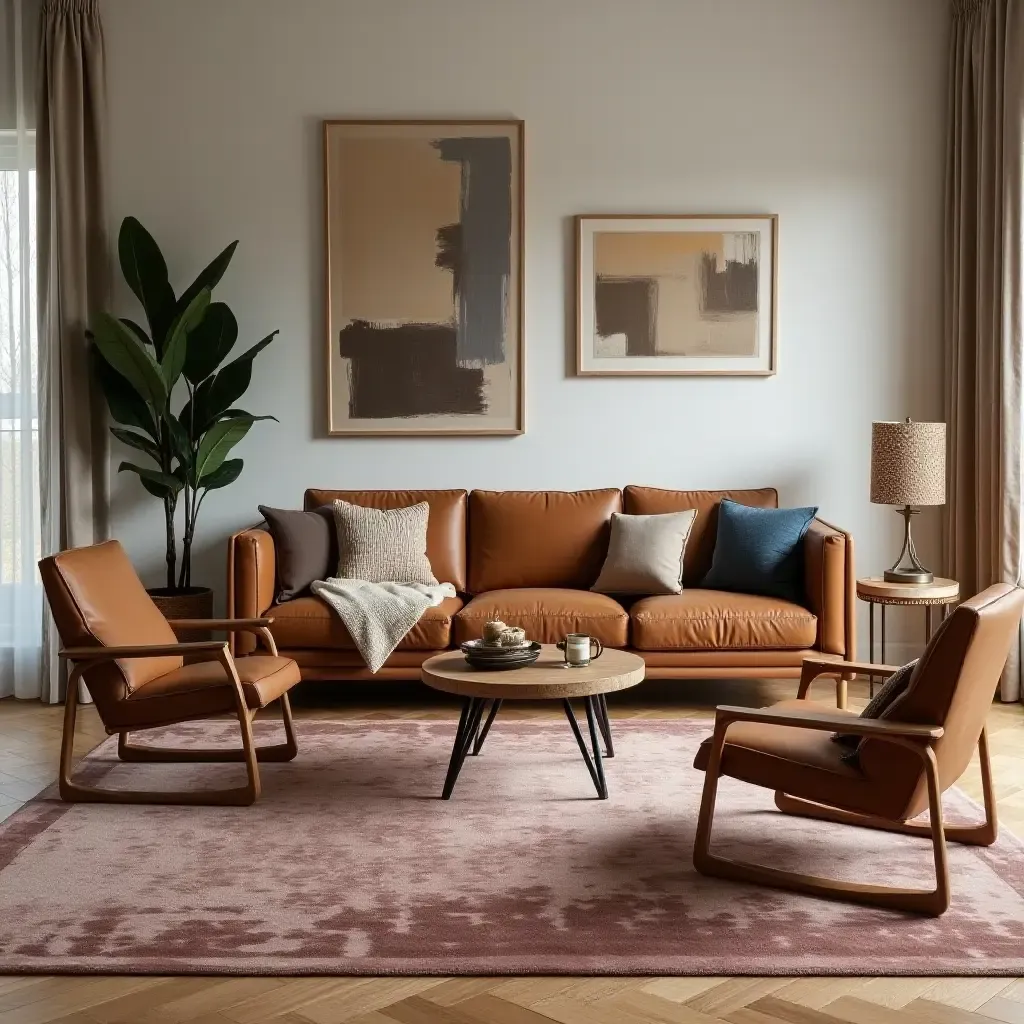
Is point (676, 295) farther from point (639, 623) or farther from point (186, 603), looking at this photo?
point (186, 603)

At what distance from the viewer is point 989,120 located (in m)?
5.27

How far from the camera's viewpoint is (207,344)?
5.39 m

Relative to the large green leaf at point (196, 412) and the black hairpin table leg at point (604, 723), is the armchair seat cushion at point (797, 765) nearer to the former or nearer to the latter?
the black hairpin table leg at point (604, 723)

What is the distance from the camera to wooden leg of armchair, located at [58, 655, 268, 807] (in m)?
3.78

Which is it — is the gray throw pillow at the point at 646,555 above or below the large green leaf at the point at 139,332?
below

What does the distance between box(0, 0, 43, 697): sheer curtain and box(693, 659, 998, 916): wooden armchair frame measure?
3514mm

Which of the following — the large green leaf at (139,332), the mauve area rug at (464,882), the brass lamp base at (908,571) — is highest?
the large green leaf at (139,332)

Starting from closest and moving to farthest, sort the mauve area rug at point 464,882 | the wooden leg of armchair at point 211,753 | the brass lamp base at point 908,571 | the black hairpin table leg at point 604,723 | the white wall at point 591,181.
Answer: the mauve area rug at point 464,882
the black hairpin table leg at point 604,723
the wooden leg of armchair at point 211,753
the brass lamp base at point 908,571
the white wall at point 591,181

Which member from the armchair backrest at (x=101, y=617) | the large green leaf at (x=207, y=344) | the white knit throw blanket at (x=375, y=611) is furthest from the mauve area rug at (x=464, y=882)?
the large green leaf at (x=207, y=344)

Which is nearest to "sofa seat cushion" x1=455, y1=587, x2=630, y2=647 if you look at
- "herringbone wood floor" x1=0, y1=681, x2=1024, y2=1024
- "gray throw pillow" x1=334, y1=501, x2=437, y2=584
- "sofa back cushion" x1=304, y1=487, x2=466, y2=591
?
"gray throw pillow" x1=334, y1=501, x2=437, y2=584

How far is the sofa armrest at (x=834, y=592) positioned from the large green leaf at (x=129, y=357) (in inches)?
111

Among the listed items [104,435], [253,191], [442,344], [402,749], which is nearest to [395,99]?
[253,191]

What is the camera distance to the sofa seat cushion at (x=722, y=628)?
4.86 meters

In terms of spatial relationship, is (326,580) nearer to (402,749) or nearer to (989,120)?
(402,749)
